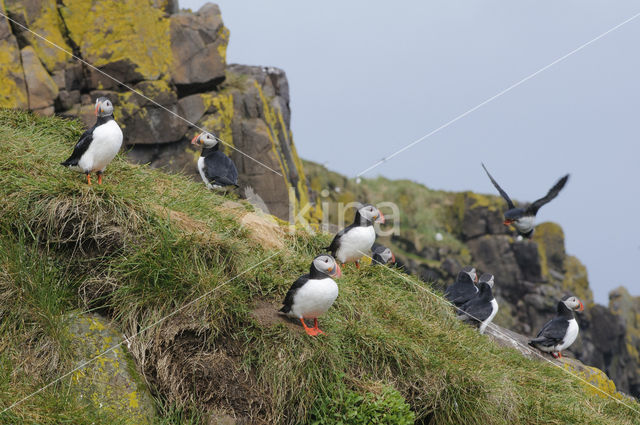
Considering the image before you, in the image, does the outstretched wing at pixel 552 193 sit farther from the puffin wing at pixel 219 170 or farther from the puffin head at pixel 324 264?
the puffin head at pixel 324 264

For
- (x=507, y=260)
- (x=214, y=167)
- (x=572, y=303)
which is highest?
(x=214, y=167)

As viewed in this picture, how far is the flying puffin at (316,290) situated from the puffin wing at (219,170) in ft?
10.5

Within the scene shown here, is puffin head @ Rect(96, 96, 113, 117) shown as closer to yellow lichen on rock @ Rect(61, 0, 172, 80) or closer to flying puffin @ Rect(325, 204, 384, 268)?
flying puffin @ Rect(325, 204, 384, 268)

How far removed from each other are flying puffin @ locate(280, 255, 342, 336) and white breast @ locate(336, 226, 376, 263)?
176cm

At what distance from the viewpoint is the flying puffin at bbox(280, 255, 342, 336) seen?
5.02 m

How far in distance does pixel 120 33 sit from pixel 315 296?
11617 mm

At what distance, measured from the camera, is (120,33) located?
48.4ft

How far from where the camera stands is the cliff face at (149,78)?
44.6 feet

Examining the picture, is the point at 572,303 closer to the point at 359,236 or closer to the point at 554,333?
the point at 554,333

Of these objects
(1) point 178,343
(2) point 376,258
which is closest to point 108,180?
(1) point 178,343

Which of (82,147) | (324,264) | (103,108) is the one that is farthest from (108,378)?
(103,108)

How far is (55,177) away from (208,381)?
7.70 feet

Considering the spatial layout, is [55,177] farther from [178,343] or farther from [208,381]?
[208,381]

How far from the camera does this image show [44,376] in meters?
4.88
